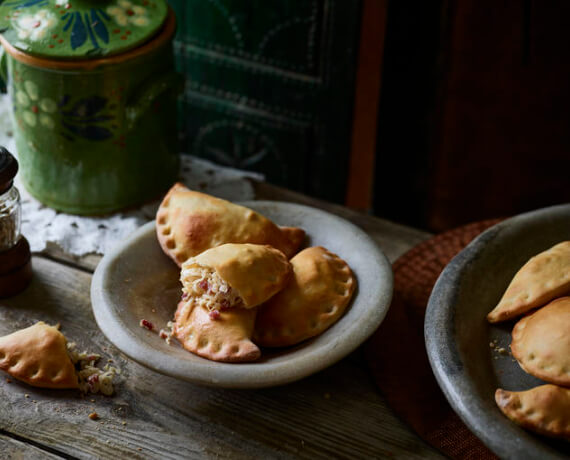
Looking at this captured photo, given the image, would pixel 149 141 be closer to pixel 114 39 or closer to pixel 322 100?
pixel 114 39

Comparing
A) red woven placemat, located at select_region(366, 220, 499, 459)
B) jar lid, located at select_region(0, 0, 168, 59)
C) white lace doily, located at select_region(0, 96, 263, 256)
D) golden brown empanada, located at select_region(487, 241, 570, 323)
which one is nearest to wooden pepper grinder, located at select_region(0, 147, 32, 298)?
white lace doily, located at select_region(0, 96, 263, 256)

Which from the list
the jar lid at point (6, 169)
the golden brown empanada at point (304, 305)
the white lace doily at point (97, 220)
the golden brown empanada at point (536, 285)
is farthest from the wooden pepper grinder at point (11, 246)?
the golden brown empanada at point (536, 285)

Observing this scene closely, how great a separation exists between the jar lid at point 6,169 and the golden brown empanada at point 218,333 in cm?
29

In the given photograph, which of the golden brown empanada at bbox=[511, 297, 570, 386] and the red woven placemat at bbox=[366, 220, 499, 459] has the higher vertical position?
the golden brown empanada at bbox=[511, 297, 570, 386]

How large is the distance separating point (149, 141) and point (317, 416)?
0.56m

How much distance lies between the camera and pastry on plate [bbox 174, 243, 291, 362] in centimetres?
85

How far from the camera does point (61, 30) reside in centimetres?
111

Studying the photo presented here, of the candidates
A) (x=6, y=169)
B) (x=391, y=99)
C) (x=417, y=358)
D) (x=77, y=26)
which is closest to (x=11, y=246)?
(x=6, y=169)

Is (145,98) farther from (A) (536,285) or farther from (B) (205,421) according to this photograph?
(A) (536,285)

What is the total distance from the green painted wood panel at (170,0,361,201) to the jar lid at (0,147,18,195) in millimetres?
696

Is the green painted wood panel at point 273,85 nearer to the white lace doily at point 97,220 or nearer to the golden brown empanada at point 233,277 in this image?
the white lace doily at point 97,220

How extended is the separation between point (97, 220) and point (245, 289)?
1.52 feet

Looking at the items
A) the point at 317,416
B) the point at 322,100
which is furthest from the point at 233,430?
the point at 322,100

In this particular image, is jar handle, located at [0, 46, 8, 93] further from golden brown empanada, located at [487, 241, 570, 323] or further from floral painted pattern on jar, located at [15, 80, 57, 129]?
golden brown empanada, located at [487, 241, 570, 323]
